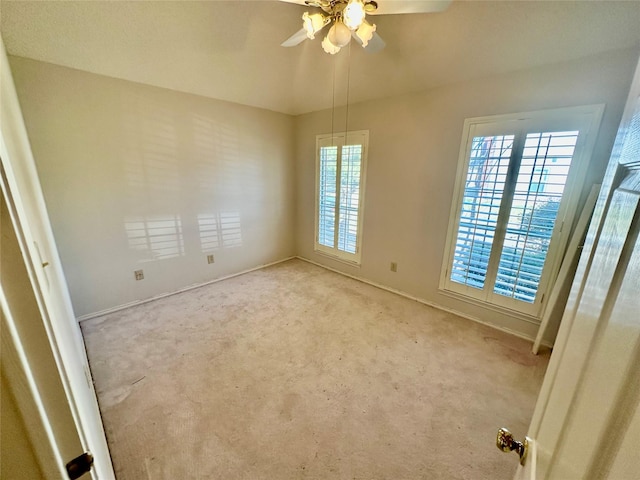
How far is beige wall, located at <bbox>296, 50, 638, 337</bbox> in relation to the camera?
178 centimetres

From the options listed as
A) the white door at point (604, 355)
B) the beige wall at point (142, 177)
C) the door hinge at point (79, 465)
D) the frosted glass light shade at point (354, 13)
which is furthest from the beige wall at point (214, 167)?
the door hinge at point (79, 465)

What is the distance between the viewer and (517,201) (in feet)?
6.94

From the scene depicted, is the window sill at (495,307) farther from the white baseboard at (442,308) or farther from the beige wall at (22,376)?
the beige wall at (22,376)

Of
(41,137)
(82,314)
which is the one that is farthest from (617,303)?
(82,314)

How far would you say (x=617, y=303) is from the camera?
1.11 feet

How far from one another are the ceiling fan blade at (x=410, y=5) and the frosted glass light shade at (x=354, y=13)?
0.15 meters

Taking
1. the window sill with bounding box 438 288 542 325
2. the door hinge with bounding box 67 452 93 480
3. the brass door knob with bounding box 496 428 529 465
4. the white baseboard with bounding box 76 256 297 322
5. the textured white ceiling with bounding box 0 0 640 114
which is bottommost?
the white baseboard with bounding box 76 256 297 322

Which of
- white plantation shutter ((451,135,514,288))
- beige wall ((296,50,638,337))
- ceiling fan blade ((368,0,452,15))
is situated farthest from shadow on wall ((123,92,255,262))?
white plantation shutter ((451,135,514,288))

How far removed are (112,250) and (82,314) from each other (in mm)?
674

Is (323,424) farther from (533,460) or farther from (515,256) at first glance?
(515,256)

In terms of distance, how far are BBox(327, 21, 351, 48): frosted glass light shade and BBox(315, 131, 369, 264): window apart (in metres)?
1.55

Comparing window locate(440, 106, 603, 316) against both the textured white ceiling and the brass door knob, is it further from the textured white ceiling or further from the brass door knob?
the brass door knob

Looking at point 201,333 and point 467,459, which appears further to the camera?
point 201,333

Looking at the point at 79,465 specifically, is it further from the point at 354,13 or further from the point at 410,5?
the point at 410,5
